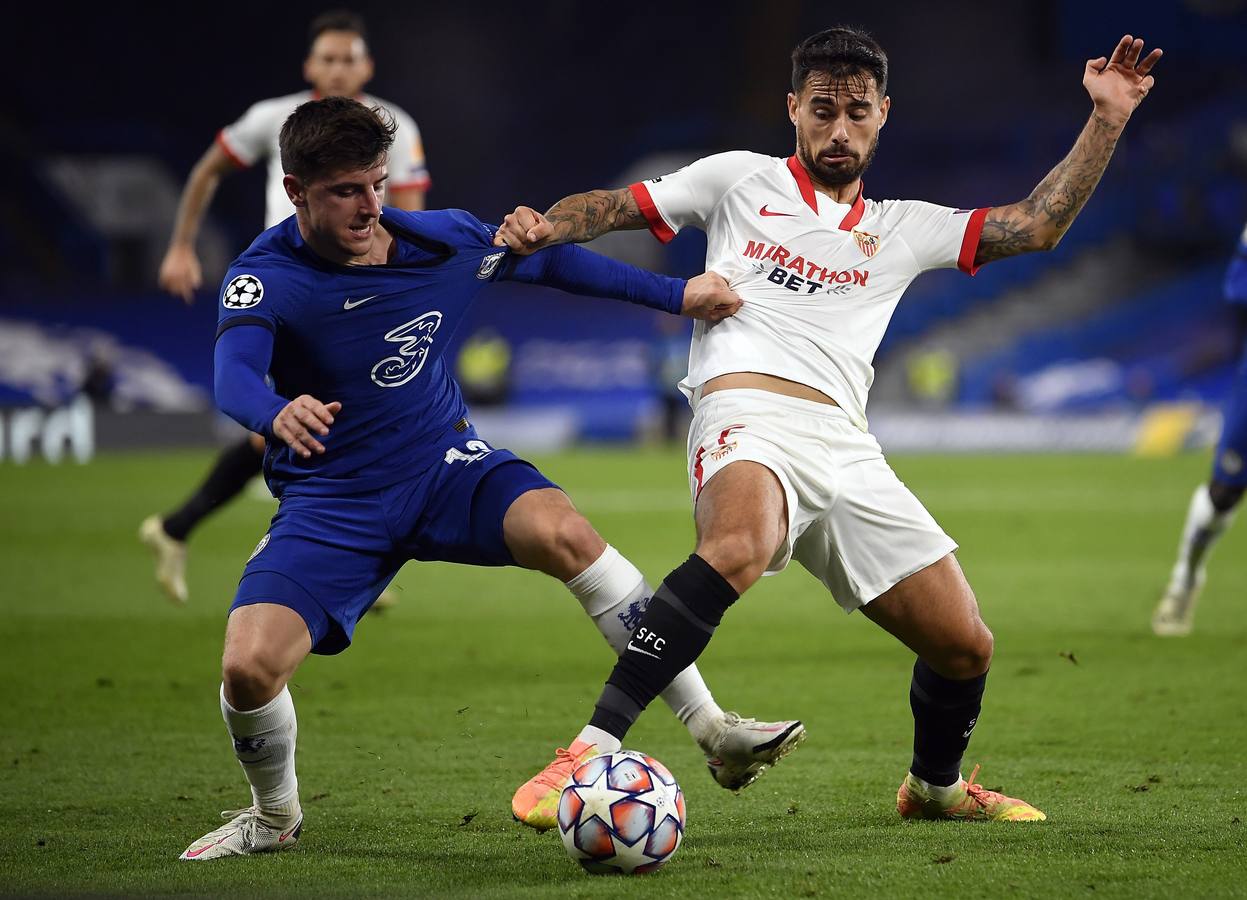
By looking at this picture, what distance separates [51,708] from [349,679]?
4.18 feet

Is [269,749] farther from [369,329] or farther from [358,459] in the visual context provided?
[369,329]

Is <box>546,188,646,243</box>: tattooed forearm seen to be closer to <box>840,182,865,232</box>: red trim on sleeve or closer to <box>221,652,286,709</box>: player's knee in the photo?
<box>840,182,865,232</box>: red trim on sleeve

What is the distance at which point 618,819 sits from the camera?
11.7 ft

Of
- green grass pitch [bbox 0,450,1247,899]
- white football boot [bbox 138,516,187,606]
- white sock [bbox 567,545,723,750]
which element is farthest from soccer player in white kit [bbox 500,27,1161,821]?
white football boot [bbox 138,516,187,606]

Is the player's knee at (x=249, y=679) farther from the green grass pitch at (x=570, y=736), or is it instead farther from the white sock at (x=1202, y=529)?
the white sock at (x=1202, y=529)

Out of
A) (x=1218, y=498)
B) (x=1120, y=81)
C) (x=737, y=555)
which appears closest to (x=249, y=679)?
(x=737, y=555)

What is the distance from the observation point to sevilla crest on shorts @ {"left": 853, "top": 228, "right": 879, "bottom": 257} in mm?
4410

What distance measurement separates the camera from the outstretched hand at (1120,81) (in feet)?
14.5

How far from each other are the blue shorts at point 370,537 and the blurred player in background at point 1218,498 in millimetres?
4532

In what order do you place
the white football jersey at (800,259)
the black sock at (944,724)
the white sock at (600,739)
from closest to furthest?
1. the white sock at (600,739)
2. the black sock at (944,724)
3. the white football jersey at (800,259)

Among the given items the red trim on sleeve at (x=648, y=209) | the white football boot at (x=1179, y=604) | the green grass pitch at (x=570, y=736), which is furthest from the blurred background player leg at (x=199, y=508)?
the white football boot at (x=1179, y=604)

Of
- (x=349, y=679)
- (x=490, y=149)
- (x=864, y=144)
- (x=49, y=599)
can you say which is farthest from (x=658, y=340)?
(x=864, y=144)

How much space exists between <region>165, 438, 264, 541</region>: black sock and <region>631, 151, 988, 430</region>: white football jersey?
3474 mm

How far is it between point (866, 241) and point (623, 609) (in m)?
1.23
